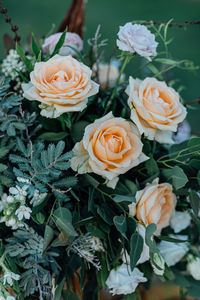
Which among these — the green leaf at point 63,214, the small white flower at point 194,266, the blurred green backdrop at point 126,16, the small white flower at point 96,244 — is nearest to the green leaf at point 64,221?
the green leaf at point 63,214

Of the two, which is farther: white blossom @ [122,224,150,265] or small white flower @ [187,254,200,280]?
small white flower @ [187,254,200,280]

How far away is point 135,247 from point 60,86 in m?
0.32

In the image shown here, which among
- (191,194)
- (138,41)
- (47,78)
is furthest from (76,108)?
(191,194)

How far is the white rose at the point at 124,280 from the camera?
680mm

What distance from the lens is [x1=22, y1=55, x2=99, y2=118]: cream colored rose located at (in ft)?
1.93

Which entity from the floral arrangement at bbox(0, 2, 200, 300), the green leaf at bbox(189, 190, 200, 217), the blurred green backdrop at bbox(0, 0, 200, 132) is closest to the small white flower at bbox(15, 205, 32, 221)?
the floral arrangement at bbox(0, 2, 200, 300)

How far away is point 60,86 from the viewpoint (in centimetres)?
59

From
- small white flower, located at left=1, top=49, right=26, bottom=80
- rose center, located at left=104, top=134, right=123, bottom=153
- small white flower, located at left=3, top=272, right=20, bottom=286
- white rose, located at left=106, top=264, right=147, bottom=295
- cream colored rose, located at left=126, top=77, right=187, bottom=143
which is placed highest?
small white flower, located at left=1, top=49, right=26, bottom=80

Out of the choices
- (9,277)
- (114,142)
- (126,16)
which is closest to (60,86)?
(114,142)

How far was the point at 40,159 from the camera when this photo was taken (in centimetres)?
63

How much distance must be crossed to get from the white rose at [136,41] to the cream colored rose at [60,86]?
0.09m

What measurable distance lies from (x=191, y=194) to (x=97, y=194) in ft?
0.61

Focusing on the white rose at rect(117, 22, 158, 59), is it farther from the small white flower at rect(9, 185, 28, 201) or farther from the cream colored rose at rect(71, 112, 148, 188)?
the small white flower at rect(9, 185, 28, 201)

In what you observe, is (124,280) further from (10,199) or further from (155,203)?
(10,199)
